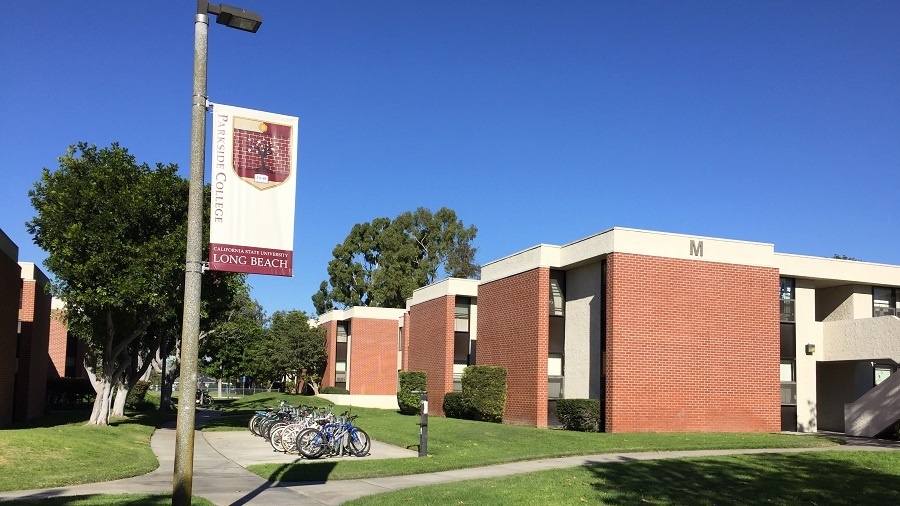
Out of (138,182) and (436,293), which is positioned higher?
(138,182)

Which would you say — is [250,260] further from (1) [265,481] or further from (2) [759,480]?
(2) [759,480]

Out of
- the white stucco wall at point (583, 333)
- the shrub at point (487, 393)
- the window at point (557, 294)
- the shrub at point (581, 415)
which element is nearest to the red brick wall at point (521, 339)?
the shrub at point (487, 393)

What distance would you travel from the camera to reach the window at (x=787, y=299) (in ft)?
95.2

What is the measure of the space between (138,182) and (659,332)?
17689 millimetres

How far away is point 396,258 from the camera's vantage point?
7469cm

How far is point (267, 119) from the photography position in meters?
9.13

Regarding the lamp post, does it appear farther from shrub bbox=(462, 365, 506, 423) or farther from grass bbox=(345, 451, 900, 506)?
shrub bbox=(462, 365, 506, 423)

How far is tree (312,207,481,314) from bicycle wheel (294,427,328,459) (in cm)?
5332

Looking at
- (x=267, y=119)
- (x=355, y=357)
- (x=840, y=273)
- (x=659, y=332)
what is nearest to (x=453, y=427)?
(x=659, y=332)

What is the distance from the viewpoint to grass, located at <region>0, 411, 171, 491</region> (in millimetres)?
14547

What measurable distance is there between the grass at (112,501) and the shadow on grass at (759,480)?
6718 millimetres

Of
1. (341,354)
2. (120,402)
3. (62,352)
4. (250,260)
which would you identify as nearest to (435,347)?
(120,402)

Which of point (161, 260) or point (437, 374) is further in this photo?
point (437, 374)

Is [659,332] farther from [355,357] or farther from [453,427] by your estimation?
[355,357]
